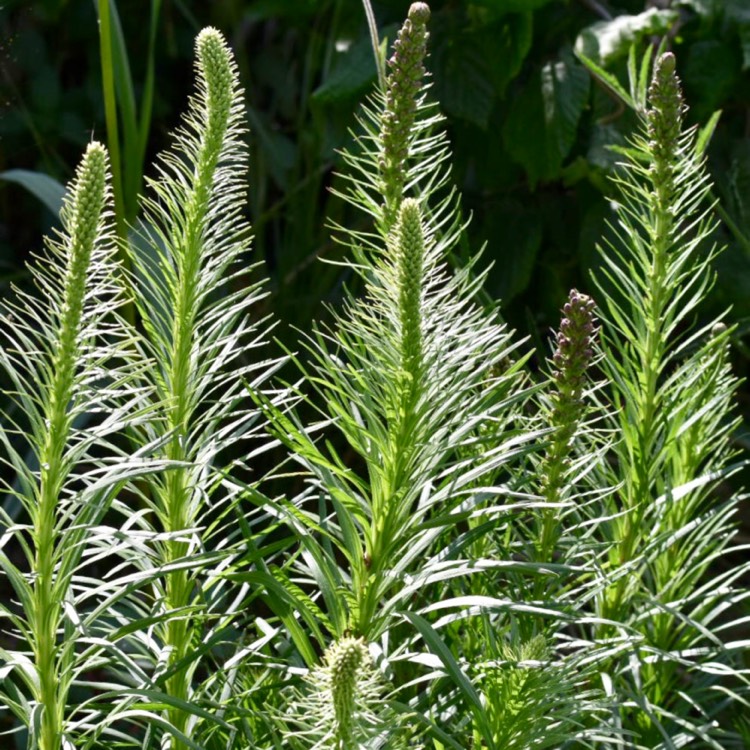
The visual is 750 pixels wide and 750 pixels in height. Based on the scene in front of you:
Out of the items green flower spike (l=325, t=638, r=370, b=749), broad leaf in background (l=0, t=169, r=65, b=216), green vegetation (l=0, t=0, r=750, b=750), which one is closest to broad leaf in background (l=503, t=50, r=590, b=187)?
green vegetation (l=0, t=0, r=750, b=750)

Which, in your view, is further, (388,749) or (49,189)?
(49,189)

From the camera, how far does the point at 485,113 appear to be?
1.46 meters

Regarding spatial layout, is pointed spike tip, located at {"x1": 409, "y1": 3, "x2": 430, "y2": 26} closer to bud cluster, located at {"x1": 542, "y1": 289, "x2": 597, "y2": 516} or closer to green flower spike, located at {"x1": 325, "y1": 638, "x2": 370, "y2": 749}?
bud cluster, located at {"x1": 542, "y1": 289, "x2": 597, "y2": 516}

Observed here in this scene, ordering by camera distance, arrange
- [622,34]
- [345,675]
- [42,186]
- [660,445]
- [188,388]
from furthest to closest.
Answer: [622,34] < [42,186] < [660,445] < [188,388] < [345,675]

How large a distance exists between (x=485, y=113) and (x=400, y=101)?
75cm

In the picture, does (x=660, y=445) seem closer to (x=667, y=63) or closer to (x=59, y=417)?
(x=667, y=63)

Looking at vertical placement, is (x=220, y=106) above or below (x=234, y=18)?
below

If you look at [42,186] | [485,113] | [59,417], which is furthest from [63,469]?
[485,113]

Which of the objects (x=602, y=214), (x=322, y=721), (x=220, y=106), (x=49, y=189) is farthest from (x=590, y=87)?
(x=322, y=721)

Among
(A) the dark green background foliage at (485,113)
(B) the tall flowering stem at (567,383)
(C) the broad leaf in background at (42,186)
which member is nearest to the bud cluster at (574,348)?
(B) the tall flowering stem at (567,383)

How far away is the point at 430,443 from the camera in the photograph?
28.2 inches

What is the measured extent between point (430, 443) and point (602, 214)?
85cm

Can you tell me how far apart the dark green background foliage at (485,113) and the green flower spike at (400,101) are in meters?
0.40

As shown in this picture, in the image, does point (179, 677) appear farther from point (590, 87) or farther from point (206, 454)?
point (590, 87)
